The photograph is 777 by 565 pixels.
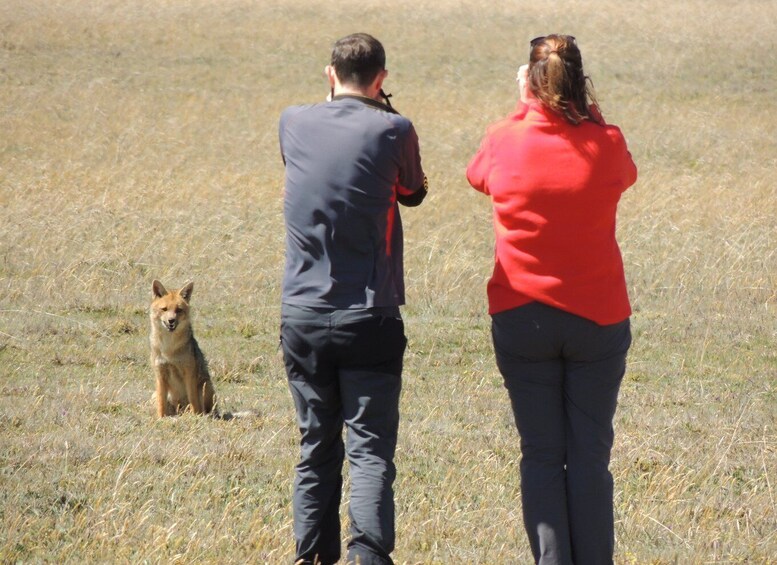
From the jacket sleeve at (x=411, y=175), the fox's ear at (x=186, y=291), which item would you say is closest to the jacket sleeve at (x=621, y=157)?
the jacket sleeve at (x=411, y=175)

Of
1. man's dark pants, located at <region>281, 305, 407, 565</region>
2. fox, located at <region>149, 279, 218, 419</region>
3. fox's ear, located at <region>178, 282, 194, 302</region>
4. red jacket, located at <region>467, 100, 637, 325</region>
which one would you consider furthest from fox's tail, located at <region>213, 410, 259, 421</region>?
red jacket, located at <region>467, 100, 637, 325</region>

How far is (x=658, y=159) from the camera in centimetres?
2198

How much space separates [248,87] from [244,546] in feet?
82.7

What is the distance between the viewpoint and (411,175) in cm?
425

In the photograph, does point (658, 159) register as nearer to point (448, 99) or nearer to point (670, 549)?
point (448, 99)

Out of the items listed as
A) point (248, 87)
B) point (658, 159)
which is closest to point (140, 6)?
point (248, 87)

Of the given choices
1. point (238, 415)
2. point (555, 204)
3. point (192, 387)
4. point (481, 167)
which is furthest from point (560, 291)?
point (192, 387)

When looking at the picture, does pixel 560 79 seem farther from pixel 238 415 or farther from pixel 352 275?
pixel 238 415

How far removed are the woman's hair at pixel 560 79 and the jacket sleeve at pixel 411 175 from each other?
54cm

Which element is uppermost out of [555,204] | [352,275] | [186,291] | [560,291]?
[555,204]

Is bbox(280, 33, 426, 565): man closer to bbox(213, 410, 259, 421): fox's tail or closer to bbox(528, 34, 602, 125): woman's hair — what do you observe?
bbox(528, 34, 602, 125): woman's hair

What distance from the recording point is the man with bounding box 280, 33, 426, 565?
162 inches

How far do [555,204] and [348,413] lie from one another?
1217 millimetres

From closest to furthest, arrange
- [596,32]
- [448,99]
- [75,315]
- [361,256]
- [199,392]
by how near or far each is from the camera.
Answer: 1. [361,256]
2. [199,392]
3. [75,315]
4. [448,99]
5. [596,32]
